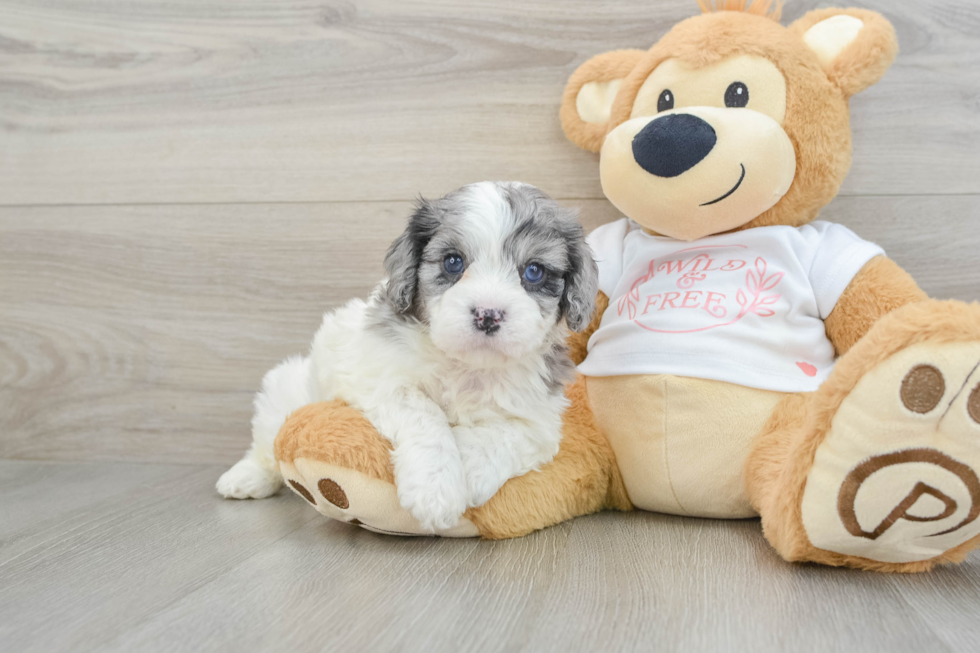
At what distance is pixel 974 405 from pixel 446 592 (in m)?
0.78

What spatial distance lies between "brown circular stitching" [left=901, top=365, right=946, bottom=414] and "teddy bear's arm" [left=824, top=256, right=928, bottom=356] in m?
0.40

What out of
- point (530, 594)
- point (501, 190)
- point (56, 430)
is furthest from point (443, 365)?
point (56, 430)

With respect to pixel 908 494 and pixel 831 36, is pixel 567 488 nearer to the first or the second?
pixel 908 494

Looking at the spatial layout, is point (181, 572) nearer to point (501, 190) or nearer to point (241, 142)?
point (501, 190)

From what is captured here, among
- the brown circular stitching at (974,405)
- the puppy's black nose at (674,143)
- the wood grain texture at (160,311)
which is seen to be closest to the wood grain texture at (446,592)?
the brown circular stitching at (974,405)

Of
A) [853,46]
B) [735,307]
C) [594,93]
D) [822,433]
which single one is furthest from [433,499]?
[853,46]

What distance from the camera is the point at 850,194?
180 cm

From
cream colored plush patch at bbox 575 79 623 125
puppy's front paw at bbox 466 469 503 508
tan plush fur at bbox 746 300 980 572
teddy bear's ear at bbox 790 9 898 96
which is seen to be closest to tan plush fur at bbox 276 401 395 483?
puppy's front paw at bbox 466 469 503 508

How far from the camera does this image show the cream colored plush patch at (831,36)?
4.87 feet

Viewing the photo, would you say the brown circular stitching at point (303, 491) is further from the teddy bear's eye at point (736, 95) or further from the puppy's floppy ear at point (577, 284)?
the teddy bear's eye at point (736, 95)

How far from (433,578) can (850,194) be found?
4.63 feet

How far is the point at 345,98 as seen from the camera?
196 centimetres

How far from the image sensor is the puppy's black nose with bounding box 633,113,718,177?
54.7 inches

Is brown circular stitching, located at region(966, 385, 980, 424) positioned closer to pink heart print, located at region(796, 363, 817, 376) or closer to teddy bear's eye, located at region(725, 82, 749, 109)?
pink heart print, located at region(796, 363, 817, 376)
